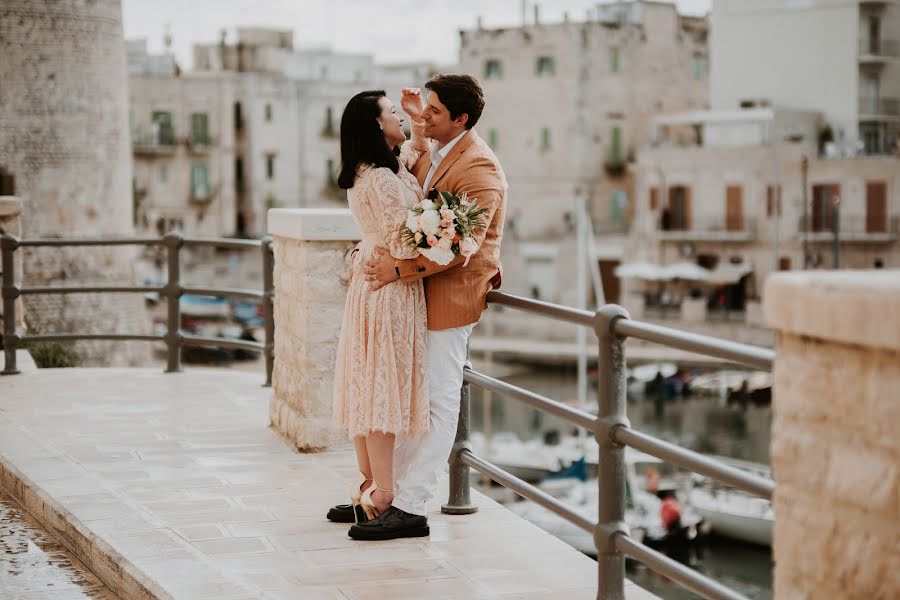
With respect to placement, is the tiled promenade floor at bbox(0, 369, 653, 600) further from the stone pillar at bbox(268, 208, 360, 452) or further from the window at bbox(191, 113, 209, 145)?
the window at bbox(191, 113, 209, 145)

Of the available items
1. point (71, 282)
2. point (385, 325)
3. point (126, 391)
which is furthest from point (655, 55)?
point (385, 325)

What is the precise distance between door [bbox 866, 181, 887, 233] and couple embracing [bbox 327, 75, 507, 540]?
38.7 m

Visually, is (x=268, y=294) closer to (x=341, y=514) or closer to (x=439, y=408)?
(x=341, y=514)

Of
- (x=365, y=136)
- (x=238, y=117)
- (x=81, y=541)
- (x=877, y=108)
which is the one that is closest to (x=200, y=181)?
(x=238, y=117)

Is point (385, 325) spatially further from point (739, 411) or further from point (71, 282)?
point (739, 411)

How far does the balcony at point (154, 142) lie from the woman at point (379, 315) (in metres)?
49.3

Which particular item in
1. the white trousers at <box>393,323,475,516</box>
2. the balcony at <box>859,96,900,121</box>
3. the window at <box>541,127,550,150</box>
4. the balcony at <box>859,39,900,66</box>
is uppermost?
the balcony at <box>859,39,900,66</box>

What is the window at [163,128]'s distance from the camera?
5281 cm

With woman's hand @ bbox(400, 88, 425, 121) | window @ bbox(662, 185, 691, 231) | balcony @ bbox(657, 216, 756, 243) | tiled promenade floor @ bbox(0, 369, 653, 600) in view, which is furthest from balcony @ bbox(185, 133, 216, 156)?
woman's hand @ bbox(400, 88, 425, 121)

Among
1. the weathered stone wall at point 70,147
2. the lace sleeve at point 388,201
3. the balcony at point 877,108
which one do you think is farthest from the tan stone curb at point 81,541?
the balcony at point 877,108

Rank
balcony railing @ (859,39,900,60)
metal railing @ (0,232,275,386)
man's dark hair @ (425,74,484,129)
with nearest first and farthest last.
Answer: man's dark hair @ (425,74,484,129), metal railing @ (0,232,275,386), balcony railing @ (859,39,900,60)

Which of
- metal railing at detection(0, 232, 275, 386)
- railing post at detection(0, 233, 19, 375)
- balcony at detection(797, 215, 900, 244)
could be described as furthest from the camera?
balcony at detection(797, 215, 900, 244)

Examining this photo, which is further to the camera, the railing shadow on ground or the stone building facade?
the stone building facade

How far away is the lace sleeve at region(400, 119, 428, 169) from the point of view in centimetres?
511
